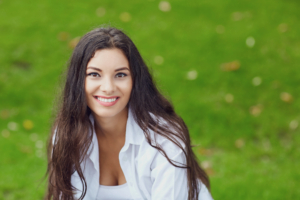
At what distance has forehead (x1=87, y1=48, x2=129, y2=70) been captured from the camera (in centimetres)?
194

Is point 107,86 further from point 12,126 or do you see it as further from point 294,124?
point 294,124

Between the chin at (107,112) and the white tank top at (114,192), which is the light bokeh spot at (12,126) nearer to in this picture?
the white tank top at (114,192)

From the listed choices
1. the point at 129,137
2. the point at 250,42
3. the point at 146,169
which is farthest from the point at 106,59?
the point at 250,42

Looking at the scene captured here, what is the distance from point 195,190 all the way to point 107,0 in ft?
12.6

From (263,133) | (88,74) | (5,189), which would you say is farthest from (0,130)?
(263,133)

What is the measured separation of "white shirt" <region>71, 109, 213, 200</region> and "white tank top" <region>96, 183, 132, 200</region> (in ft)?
0.27

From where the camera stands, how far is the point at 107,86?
1.94 metres

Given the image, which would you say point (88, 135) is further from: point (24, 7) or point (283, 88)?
point (24, 7)

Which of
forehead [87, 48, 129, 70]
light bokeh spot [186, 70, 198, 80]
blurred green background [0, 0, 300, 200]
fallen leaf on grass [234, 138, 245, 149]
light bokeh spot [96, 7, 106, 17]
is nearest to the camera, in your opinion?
forehead [87, 48, 129, 70]

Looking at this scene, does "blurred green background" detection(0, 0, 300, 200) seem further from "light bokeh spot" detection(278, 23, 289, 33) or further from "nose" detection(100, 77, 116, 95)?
"nose" detection(100, 77, 116, 95)

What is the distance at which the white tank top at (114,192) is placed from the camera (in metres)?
2.28

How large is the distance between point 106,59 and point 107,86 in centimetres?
15

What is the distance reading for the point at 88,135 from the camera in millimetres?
2238

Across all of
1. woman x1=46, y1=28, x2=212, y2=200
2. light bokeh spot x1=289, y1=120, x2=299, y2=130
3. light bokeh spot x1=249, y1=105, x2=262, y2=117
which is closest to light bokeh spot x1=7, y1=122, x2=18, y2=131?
woman x1=46, y1=28, x2=212, y2=200
